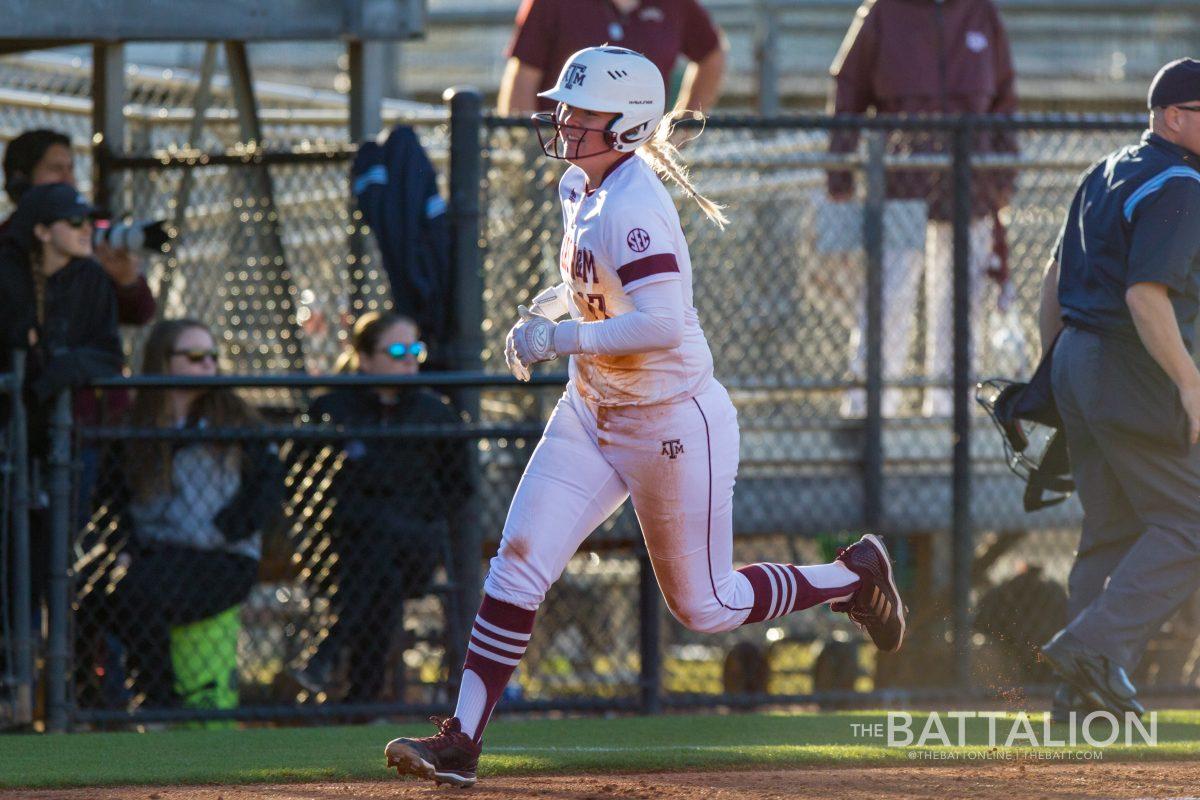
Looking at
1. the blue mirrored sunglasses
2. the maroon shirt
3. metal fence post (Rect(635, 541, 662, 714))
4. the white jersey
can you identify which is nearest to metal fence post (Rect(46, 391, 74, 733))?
the blue mirrored sunglasses

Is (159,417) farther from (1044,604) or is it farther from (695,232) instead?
(1044,604)

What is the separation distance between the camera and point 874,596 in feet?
21.7

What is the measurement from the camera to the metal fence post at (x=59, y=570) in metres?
7.81

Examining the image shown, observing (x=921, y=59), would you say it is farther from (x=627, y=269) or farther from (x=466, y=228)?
(x=627, y=269)

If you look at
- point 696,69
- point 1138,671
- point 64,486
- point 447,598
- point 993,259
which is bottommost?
point 1138,671

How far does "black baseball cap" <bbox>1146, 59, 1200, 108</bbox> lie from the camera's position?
6.92 metres

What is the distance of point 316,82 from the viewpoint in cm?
1536

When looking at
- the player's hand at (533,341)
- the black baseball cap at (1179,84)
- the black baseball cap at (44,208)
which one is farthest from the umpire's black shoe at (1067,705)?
the black baseball cap at (44,208)

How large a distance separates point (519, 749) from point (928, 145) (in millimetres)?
4184

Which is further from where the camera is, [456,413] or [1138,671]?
[1138,671]

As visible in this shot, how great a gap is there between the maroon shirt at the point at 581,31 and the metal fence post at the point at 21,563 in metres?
2.94

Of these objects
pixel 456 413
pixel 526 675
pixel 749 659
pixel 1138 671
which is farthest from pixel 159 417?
pixel 1138 671

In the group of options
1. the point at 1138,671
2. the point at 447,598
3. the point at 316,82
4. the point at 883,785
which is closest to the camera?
the point at 883,785

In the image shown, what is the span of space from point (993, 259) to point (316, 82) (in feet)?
24.1
